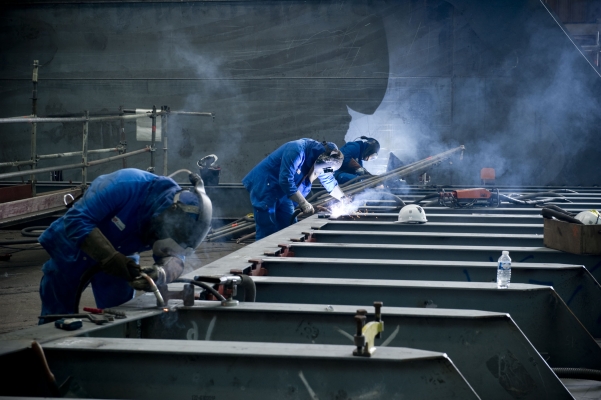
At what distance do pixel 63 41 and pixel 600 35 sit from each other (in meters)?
10.7

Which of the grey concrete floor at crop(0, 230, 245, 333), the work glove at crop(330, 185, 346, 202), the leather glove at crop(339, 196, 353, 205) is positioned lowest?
the grey concrete floor at crop(0, 230, 245, 333)

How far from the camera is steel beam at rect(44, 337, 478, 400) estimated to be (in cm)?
184

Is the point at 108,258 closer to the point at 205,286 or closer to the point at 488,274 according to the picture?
the point at 205,286

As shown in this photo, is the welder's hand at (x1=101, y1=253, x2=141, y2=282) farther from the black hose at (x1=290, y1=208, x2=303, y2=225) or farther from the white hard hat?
the black hose at (x1=290, y1=208, x2=303, y2=225)

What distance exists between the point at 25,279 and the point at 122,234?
14.9 feet

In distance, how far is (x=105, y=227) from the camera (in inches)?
117

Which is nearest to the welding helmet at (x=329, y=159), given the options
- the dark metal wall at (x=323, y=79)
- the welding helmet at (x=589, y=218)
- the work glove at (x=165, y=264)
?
the welding helmet at (x=589, y=218)

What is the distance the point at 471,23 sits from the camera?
11.6 m

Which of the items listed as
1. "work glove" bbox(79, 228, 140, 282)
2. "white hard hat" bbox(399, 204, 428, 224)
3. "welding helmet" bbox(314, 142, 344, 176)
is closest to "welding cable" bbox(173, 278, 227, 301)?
"work glove" bbox(79, 228, 140, 282)

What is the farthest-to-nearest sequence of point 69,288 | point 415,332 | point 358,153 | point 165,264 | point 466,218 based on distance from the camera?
point 358,153 < point 466,218 < point 69,288 < point 165,264 < point 415,332

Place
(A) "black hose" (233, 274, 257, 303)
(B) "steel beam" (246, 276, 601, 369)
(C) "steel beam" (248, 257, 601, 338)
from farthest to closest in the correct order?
(C) "steel beam" (248, 257, 601, 338)
(B) "steel beam" (246, 276, 601, 369)
(A) "black hose" (233, 274, 257, 303)

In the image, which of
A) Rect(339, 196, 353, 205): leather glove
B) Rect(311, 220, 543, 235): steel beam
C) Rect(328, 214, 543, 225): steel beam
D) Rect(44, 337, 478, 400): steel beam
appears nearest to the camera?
Rect(44, 337, 478, 400): steel beam

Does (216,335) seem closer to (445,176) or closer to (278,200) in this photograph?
(278,200)

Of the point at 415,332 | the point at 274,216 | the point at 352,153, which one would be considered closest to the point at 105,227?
the point at 415,332
